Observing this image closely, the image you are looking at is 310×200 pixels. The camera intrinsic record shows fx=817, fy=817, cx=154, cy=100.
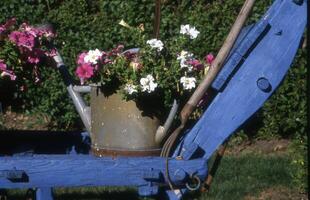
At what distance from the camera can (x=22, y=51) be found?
3768 millimetres

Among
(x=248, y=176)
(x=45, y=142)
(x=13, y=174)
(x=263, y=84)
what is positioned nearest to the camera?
(x=13, y=174)

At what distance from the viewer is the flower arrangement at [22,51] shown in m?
3.69

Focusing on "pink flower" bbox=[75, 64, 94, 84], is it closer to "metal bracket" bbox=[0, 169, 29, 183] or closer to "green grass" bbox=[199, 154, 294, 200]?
"metal bracket" bbox=[0, 169, 29, 183]

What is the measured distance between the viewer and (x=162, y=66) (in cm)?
356

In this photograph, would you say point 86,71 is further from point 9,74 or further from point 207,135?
point 207,135

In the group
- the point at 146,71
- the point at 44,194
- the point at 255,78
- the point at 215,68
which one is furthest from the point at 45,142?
the point at 255,78

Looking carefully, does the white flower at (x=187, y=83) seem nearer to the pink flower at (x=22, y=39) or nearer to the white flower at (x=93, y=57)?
the white flower at (x=93, y=57)

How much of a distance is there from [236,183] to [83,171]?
2715 mm

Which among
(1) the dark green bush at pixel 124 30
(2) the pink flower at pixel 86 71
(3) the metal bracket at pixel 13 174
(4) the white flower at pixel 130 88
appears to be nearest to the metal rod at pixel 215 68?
(4) the white flower at pixel 130 88

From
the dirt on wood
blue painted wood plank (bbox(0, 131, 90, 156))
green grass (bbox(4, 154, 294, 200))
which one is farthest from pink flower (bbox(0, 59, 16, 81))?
the dirt on wood

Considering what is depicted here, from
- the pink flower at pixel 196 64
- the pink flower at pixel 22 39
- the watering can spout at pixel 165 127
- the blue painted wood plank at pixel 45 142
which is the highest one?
the pink flower at pixel 22 39

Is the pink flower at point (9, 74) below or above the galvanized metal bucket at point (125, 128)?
above

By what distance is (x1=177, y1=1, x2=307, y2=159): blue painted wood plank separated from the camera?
3479mm

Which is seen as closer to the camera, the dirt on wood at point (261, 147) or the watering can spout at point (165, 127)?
the watering can spout at point (165, 127)
